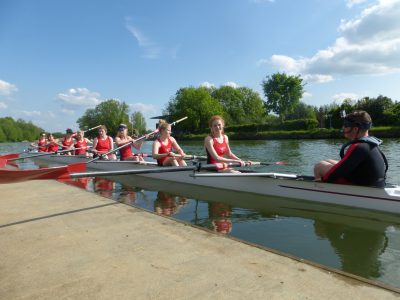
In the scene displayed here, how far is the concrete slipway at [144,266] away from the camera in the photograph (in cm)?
277

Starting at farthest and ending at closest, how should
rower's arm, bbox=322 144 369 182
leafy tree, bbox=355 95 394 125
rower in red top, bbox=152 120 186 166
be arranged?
leafy tree, bbox=355 95 394 125
rower in red top, bbox=152 120 186 166
rower's arm, bbox=322 144 369 182

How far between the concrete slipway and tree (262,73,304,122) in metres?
62.5

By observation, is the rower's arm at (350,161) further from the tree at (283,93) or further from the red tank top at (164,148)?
the tree at (283,93)

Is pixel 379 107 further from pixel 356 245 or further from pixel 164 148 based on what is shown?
pixel 356 245

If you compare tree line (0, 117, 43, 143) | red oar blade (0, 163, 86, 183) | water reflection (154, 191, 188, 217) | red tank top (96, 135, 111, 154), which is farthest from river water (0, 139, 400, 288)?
tree line (0, 117, 43, 143)

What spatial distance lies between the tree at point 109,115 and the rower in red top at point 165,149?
90158 millimetres

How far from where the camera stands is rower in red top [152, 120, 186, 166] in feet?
29.5

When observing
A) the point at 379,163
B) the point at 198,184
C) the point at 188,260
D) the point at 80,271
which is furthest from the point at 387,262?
the point at 198,184

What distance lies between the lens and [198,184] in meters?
8.81

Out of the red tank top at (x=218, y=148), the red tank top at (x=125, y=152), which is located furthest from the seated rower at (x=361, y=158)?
the red tank top at (x=125, y=152)

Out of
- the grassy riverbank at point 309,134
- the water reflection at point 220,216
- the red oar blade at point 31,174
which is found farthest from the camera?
the grassy riverbank at point 309,134

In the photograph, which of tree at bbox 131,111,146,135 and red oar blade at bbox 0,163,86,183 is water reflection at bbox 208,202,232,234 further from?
tree at bbox 131,111,146,135

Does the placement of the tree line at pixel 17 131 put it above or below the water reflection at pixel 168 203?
above

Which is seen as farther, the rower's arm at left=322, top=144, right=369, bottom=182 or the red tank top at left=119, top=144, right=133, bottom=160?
the red tank top at left=119, top=144, right=133, bottom=160
